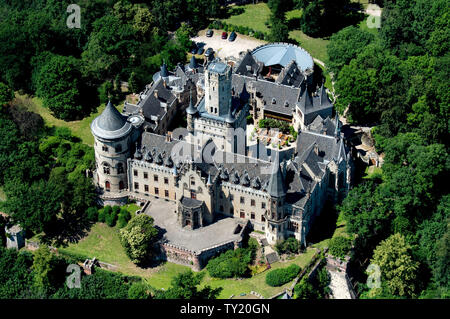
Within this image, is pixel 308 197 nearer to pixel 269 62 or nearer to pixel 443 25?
pixel 269 62

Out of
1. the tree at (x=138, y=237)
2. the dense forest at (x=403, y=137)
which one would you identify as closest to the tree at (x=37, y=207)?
the tree at (x=138, y=237)

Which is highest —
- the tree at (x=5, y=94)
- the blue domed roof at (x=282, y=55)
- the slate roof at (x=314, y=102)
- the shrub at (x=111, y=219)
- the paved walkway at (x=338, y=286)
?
the blue domed roof at (x=282, y=55)

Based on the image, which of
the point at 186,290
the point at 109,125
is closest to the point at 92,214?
the point at 109,125

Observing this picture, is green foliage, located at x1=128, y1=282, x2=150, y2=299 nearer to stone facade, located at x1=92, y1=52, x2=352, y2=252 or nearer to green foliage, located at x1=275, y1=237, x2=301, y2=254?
stone facade, located at x1=92, y1=52, x2=352, y2=252

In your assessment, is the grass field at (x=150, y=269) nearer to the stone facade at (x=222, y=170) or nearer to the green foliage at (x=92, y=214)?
the green foliage at (x=92, y=214)

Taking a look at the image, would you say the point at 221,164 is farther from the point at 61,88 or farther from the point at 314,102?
the point at 61,88

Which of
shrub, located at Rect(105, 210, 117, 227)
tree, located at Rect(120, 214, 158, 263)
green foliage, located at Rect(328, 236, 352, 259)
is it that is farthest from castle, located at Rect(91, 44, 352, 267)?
tree, located at Rect(120, 214, 158, 263)
